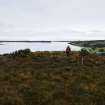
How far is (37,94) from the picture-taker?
46.8ft

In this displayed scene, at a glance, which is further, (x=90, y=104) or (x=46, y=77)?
(x=46, y=77)

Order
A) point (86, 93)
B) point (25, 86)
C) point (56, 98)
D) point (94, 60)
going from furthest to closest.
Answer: point (94, 60) < point (25, 86) < point (86, 93) < point (56, 98)

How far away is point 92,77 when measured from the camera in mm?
20125

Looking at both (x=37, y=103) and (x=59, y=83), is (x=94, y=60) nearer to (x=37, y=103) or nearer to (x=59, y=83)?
(x=59, y=83)

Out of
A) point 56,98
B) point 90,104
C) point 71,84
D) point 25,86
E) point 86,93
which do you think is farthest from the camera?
point 71,84

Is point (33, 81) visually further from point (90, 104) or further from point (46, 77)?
point (90, 104)

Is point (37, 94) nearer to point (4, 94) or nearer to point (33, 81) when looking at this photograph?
point (4, 94)

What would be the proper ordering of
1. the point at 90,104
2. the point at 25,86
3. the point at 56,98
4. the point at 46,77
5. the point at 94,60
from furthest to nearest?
the point at 94,60, the point at 46,77, the point at 25,86, the point at 56,98, the point at 90,104

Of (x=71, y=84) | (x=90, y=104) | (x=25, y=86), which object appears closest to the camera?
(x=90, y=104)

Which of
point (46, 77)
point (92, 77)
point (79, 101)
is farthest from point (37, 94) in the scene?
point (92, 77)

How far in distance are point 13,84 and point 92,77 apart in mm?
6499

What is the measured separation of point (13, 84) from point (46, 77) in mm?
3428

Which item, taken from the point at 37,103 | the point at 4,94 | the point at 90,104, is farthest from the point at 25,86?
the point at 90,104

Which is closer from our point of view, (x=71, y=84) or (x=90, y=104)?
(x=90, y=104)
